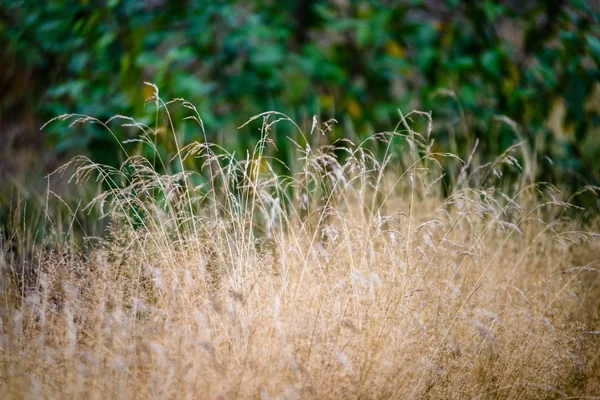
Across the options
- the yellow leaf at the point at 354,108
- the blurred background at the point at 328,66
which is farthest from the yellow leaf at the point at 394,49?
the yellow leaf at the point at 354,108

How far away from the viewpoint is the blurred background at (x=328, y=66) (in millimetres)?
2855

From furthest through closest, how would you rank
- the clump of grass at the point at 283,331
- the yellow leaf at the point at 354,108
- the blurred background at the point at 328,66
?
the yellow leaf at the point at 354,108 < the blurred background at the point at 328,66 < the clump of grass at the point at 283,331

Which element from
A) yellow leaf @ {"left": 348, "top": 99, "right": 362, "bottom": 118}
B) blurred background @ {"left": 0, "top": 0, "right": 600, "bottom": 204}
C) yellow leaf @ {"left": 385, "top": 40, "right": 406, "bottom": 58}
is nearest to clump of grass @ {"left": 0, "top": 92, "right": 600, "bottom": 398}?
blurred background @ {"left": 0, "top": 0, "right": 600, "bottom": 204}

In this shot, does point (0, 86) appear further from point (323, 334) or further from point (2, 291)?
point (323, 334)

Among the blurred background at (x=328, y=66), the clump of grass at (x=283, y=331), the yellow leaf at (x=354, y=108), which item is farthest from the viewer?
the yellow leaf at (x=354, y=108)

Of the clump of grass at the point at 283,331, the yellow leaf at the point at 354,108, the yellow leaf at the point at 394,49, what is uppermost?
the yellow leaf at the point at 394,49

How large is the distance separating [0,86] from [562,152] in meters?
3.22

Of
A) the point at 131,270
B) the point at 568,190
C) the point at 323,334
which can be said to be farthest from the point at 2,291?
the point at 568,190

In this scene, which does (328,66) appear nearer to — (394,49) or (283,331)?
(394,49)

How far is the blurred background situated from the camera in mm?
2855

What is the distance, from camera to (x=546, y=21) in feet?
10.6

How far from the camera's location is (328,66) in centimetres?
292

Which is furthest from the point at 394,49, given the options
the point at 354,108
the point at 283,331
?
the point at 283,331

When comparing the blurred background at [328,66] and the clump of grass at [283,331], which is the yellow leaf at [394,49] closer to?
the blurred background at [328,66]
